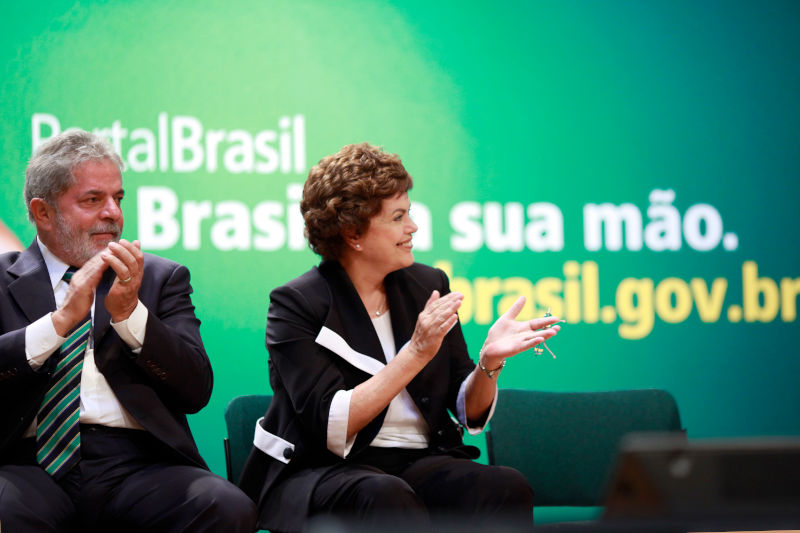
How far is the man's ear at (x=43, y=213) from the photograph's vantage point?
8.28 feet

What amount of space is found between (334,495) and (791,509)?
5.13 ft

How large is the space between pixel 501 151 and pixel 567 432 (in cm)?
127

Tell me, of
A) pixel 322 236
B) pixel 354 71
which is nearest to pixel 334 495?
pixel 322 236

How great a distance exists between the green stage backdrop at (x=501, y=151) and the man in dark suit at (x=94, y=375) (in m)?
0.90

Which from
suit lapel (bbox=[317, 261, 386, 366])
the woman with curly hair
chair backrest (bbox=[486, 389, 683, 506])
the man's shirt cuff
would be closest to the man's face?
the man's shirt cuff

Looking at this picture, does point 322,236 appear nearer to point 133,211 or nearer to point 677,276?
point 133,211

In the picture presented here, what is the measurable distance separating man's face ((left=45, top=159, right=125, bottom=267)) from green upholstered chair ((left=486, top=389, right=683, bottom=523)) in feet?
4.97

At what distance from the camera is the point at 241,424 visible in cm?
294

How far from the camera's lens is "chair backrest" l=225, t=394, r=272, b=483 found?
9.50 feet

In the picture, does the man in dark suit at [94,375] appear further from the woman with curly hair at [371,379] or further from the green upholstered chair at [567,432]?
the green upholstered chair at [567,432]

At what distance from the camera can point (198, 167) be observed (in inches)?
137

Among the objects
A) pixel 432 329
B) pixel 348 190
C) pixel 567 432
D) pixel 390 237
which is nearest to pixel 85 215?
pixel 348 190

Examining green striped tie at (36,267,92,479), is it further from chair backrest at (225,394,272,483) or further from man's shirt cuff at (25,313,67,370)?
chair backrest at (225,394,272,483)

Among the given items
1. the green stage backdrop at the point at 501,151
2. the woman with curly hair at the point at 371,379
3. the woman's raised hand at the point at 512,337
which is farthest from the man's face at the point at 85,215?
the woman's raised hand at the point at 512,337
